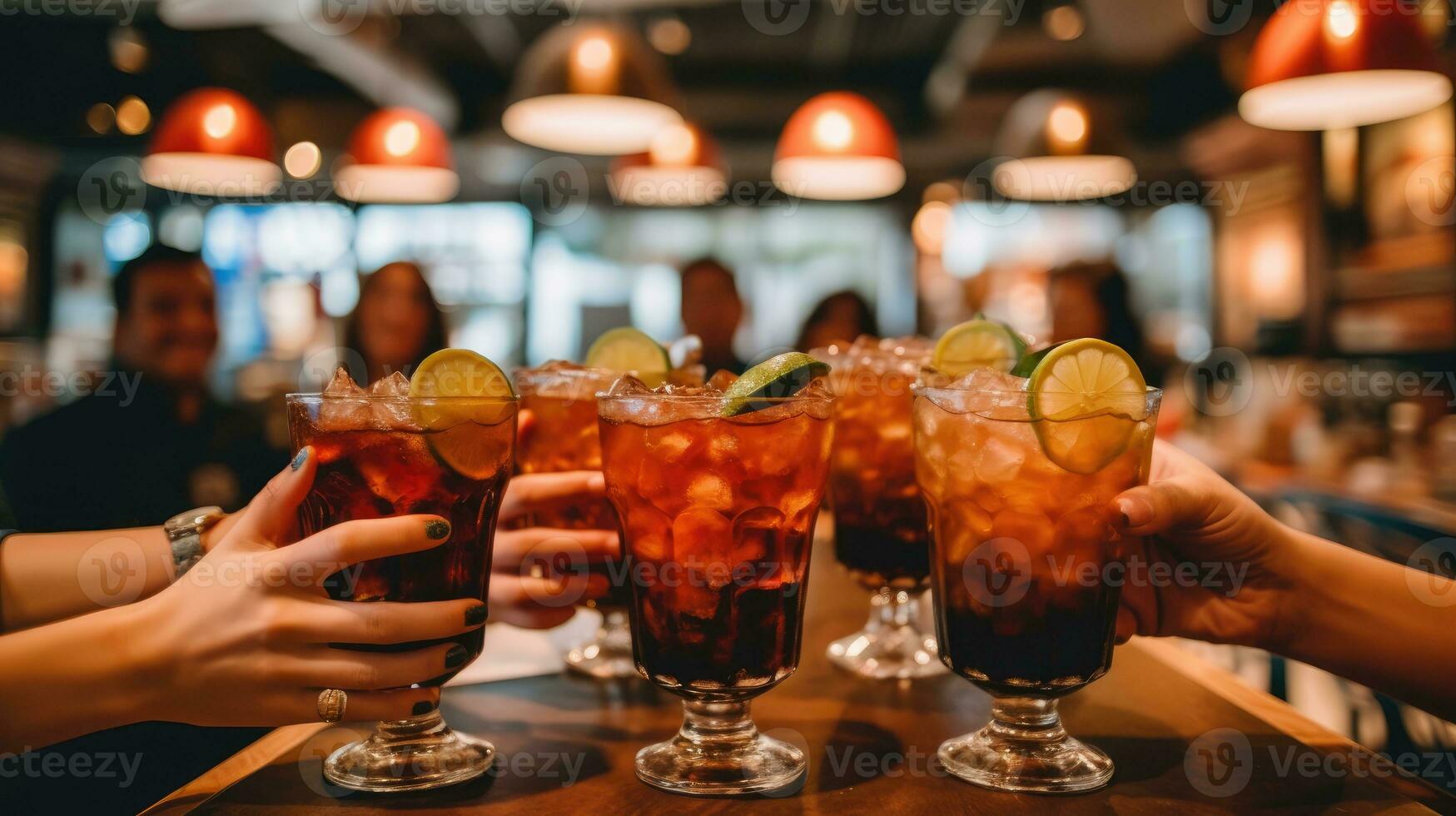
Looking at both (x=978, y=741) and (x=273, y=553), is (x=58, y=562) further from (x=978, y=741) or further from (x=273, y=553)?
(x=978, y=741)

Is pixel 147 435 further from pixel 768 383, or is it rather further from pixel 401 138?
pixel 768 383

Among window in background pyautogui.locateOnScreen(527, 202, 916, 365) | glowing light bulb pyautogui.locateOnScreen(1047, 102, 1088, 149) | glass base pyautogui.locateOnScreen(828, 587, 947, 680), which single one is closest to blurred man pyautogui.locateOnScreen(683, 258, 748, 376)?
glowing light bulb pyautogui.locateOnScreen(1047, 102, 1088, 149)

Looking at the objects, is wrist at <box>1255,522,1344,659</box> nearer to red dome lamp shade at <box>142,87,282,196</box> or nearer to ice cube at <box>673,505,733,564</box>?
ice cube at <box>673,505,733,564</box>

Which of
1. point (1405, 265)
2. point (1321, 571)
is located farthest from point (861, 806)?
point (1405, 265)

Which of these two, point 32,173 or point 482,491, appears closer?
point 482,491

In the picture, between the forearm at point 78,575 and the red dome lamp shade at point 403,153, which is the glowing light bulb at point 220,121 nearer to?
the red dome lamp shade at point 403,153

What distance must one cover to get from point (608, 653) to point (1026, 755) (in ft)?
1.95

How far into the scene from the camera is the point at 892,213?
945cm

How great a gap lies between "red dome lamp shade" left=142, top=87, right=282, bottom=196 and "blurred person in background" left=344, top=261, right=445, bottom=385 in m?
0.93

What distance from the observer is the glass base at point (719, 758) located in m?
0.93

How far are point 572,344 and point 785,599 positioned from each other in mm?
8759

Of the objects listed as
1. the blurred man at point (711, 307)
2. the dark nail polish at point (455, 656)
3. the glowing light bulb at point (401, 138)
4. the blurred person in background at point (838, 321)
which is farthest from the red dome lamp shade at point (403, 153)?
the dark nail polish at point (455, 656)

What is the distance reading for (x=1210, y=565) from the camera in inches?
47.9

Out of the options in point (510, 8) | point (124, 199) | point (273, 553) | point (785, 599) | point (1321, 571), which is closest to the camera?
point (273, 553)
